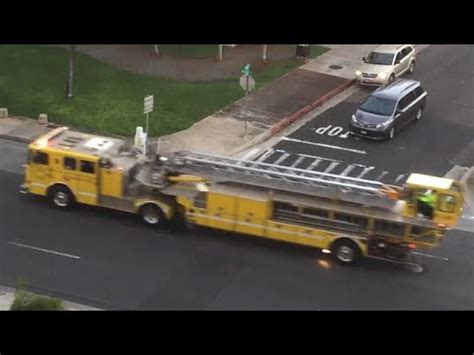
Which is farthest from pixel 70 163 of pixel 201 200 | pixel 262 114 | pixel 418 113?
pixel 418 113

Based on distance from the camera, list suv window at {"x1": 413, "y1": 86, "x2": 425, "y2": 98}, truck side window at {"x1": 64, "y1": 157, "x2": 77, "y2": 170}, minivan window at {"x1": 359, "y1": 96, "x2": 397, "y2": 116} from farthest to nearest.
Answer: suv window at {"x1": 413, "y1": 86, "x2": 425, "y2": 98}, minivan window at {"x1": 359, "y1": 96, "x2": 397, "y2": 116}, truck side window at {"x1": 64, "y1": 157, "x2": 77, "y2": 170}

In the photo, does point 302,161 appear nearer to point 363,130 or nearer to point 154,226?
point 363,130

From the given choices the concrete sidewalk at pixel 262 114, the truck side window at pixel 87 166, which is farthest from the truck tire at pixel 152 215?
the concrete sidewalk at pixel 262 114

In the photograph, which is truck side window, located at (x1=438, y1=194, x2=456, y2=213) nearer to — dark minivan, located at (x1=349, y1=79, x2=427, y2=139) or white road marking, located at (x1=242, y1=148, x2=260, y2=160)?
white road marking, located at (x1=242, y1=148, x2=260, y2=160)

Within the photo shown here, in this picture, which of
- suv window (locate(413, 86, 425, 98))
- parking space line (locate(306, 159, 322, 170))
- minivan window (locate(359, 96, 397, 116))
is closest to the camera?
parking space line (locate(306, 159, 322, 170))

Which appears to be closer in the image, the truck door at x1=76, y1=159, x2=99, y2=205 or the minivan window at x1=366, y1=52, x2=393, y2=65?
the truck door at x1=76, y1=159, x2=99, y2=205

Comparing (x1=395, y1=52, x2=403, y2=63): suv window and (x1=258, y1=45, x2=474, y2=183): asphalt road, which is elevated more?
(x1=395, y1=52, x2=403, y2=63): suv window

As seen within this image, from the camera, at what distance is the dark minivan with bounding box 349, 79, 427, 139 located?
27.6 m

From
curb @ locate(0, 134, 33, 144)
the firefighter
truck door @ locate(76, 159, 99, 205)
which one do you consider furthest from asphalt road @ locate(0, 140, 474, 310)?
curb @ locate(0, 134, 33, 144)

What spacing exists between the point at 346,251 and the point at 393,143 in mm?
9484

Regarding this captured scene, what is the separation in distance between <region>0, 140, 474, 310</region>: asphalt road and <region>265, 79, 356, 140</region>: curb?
826 centimetres
